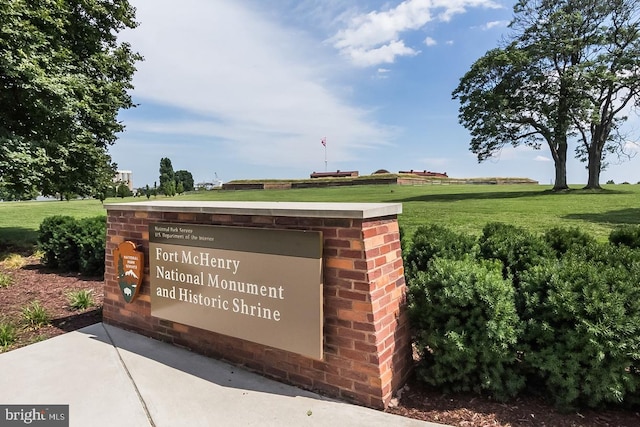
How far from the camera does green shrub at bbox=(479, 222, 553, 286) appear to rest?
328cm

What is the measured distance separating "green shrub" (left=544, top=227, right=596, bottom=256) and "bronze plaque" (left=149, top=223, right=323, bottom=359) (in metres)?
2.47

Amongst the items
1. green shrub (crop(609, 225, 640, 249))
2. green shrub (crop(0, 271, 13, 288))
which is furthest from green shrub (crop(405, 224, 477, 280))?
green shrub (crop(0, 271, 13, 288))

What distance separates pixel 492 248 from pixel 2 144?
8.94m

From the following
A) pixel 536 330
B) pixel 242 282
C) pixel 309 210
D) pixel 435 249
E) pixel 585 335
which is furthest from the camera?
pixel 435 249

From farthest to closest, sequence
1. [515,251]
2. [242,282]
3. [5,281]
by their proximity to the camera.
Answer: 1. [5,281]
2. [515,251]
3. [242,282]

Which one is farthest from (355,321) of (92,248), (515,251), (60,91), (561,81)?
(561,81)

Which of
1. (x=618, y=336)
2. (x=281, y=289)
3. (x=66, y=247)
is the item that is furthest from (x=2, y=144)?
(x=618, y=336)

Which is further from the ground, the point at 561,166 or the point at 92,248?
the point at 561,166

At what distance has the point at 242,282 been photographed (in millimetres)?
3078

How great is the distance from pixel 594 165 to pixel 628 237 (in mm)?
22942

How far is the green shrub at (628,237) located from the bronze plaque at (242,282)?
10.7 feet

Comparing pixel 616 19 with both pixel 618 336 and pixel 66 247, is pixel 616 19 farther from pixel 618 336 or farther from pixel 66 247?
pixel 66 247

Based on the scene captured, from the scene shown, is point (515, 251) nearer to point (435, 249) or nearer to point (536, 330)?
point (435, 249)

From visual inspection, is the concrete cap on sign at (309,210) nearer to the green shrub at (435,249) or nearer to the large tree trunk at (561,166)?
the green shrub at (435,249)
